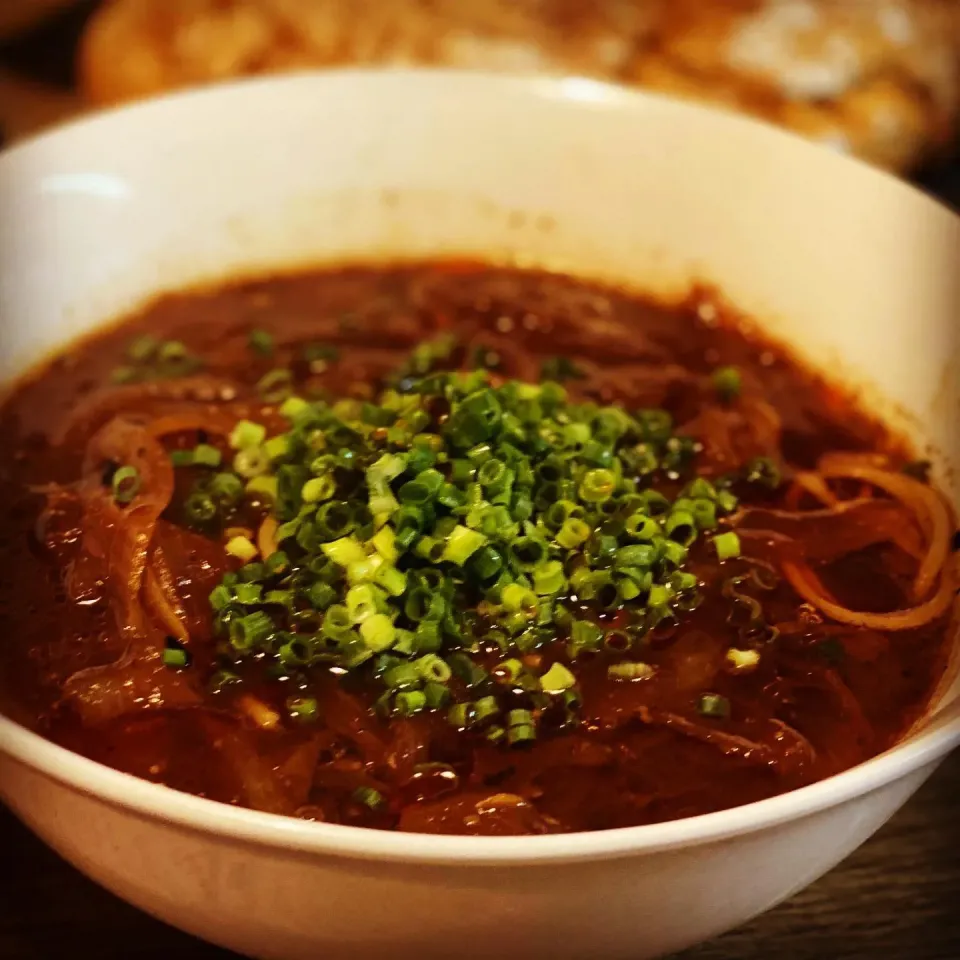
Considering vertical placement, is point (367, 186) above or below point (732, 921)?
above

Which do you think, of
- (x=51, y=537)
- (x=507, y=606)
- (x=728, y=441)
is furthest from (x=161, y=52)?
(x=507, y=606)

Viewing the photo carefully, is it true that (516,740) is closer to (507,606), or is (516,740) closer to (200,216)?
(507,606)

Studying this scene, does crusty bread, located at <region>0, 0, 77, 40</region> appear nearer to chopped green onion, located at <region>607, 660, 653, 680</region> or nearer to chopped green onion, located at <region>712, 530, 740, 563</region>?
chopped green onion, located at <region>712, 530, 740, 563</region>

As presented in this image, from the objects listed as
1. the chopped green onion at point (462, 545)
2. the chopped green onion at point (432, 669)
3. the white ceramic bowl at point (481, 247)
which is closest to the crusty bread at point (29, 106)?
the white ceramic bowl at point (481, 247)

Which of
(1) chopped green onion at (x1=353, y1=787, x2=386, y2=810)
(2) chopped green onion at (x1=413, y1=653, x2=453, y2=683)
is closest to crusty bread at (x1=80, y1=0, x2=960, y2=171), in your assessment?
(2) chopped green onion at (x1=413, y1=653, x2=453, y2=683)

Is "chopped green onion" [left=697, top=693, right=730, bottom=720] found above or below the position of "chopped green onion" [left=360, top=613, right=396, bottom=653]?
below

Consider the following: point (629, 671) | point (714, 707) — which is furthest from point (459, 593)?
point (714, 707)
